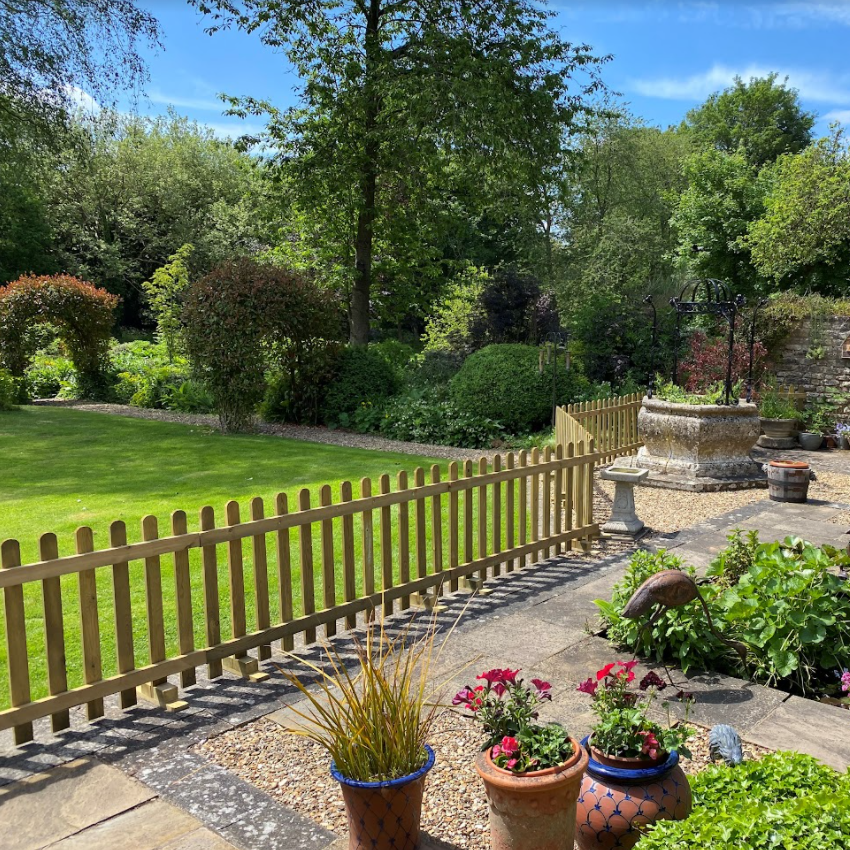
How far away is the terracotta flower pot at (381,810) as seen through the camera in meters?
2.62

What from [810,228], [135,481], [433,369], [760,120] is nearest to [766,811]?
[135,481]

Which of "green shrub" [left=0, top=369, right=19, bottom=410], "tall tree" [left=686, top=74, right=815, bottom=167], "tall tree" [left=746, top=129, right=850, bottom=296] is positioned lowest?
"green shrub" [left=0, top=369, right=19, bottom=410]

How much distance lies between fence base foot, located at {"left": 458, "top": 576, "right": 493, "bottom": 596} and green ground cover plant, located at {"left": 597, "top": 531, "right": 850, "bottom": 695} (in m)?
1.26

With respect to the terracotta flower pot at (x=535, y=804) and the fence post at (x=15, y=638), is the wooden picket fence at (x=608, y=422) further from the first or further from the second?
the terracotta flower pot at (x=535, y=804)

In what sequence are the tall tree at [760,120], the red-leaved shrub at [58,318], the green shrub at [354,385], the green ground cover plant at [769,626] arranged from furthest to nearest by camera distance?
the tall tree at [760,120] → the red-leaved shrub at [58,318] → the green shrub at [354,385] → the green ground cover plant at [769,626]

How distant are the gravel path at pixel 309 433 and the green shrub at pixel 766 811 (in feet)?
26.8

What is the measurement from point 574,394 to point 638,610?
34.0ft

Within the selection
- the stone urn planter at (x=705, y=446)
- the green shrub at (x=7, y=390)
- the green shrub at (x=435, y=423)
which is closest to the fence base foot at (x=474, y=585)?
the stone urn planter at (x=705, y=446)

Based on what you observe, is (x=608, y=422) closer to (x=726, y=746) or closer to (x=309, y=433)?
(x=309, y=433)

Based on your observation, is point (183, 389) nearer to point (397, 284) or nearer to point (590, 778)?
point (397, 284)

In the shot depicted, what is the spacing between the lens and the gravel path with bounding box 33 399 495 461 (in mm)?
12164

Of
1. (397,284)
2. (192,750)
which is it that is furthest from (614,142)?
(192,750)

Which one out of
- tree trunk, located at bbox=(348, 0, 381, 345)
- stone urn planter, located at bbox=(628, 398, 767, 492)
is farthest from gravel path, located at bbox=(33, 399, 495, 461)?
tree trunk, located at bbox=(348, 0, 381, 345)

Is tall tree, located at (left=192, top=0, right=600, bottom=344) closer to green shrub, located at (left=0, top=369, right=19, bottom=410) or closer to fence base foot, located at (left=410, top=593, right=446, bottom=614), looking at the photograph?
green shrub, located at (left=0, top=369, right=19, bottom=410)
